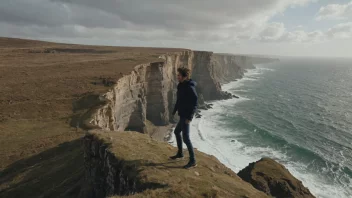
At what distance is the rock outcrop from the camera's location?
24.1 metres

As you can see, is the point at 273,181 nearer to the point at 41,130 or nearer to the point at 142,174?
the point at 142,174

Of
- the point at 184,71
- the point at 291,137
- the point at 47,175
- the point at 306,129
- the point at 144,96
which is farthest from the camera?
the point at 306,129

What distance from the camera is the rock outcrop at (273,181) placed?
2406 cm

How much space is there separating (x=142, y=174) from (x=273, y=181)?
1889 centimetres

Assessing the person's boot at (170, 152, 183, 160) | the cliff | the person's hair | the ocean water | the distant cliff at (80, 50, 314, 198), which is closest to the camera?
the cliff

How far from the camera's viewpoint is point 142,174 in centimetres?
1057

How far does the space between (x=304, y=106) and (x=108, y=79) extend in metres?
68.5

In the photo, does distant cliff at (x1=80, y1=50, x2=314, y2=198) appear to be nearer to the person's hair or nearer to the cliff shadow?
the cliff shadow

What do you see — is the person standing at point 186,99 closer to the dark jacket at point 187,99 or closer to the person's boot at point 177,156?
the dark jacket at point 187,99

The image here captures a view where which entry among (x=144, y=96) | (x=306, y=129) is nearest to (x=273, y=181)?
(x=144, y=96)

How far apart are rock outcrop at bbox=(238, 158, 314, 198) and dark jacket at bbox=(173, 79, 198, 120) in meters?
16.0

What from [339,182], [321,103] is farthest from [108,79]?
[321,103]

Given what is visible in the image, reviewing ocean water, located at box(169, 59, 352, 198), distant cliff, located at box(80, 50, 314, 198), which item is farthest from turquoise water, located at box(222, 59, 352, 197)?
distant cliff, located at box(80, 50, 314, 198)

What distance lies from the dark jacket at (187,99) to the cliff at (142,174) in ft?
8.38
